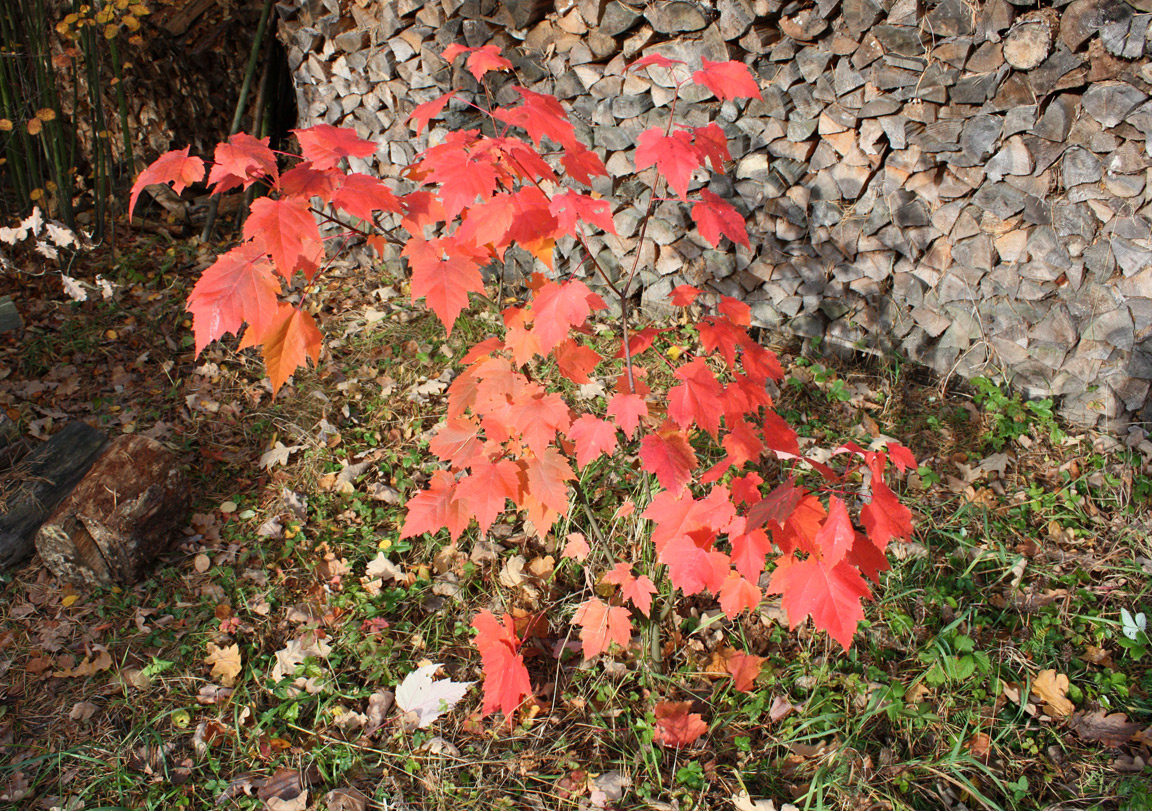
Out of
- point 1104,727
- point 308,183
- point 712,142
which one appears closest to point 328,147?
point 308,183

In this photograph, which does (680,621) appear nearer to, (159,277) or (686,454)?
(686,454)

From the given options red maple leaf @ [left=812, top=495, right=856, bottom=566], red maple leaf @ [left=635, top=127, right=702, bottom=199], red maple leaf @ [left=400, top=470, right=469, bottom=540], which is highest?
red maple leaf @ [left=635, top=127, right=702, bottom=199]

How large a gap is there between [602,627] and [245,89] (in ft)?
13.0

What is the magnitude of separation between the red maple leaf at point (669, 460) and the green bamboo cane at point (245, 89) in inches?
141

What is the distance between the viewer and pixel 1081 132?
2.70 meters

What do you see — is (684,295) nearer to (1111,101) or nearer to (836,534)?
(836,534)

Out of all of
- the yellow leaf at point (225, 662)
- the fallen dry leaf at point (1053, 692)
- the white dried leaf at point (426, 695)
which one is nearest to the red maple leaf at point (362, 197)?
the white dried leaf at point (426, 695)

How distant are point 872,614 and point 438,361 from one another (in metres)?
2.20

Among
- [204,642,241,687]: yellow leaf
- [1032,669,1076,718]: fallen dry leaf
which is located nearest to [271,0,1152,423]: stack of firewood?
[1032,669,1076,718]: fallen dry leaf

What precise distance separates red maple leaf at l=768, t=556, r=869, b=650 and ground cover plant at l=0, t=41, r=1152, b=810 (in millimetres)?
444

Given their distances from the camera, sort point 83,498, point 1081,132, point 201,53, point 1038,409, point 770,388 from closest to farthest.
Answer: point 83,498 < point 1081,132 < point 1038,409 < point 770,388 < point 201,53

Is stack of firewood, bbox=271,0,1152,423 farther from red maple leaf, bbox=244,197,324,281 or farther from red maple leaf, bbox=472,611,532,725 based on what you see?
red maple leaf, bbox=244,197,324,281

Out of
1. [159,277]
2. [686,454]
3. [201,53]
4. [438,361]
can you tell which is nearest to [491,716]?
[686,454]

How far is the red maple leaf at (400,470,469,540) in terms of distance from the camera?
79.7 inches
